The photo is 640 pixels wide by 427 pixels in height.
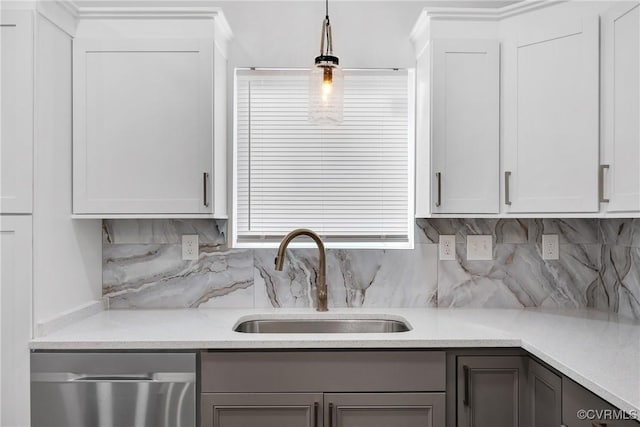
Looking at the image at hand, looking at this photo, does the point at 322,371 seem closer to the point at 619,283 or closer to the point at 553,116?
the point at 553,116

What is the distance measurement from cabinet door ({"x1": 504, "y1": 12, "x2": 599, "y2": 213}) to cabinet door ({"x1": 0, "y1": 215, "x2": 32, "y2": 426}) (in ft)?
6.46

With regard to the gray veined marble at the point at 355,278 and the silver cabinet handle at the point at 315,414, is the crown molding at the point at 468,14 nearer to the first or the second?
the gray veined marble at the point at 355,278

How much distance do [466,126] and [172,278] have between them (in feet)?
5.23

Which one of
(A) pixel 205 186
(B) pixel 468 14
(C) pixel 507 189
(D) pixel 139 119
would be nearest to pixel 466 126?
(C) pixel 507 189

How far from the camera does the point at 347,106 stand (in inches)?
97.3

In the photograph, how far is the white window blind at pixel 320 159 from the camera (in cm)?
246

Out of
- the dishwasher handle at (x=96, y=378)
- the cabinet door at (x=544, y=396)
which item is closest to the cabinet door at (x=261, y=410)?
the dishwasher handle at (x=96, y=378)

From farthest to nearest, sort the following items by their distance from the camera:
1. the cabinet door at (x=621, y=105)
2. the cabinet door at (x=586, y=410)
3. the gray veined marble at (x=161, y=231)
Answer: the gray veined marble at (x=161, y=231) → the cabinet door at (x=621, y=105) → the cabinet door at (x=586, y=410)

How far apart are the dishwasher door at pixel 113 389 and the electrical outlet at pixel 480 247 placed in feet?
4.71

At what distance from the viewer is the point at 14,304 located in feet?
5.87

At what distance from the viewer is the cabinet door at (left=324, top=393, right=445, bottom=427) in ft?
5.90

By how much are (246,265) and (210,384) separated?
74 cm

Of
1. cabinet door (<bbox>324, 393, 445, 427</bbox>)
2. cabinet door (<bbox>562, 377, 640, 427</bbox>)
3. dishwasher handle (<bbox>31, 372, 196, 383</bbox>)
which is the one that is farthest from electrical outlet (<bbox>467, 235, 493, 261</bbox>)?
dishwasher handle (<bbox>31, 372, 196, 383</bbox>)

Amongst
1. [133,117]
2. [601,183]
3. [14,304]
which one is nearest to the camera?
[14,304]
